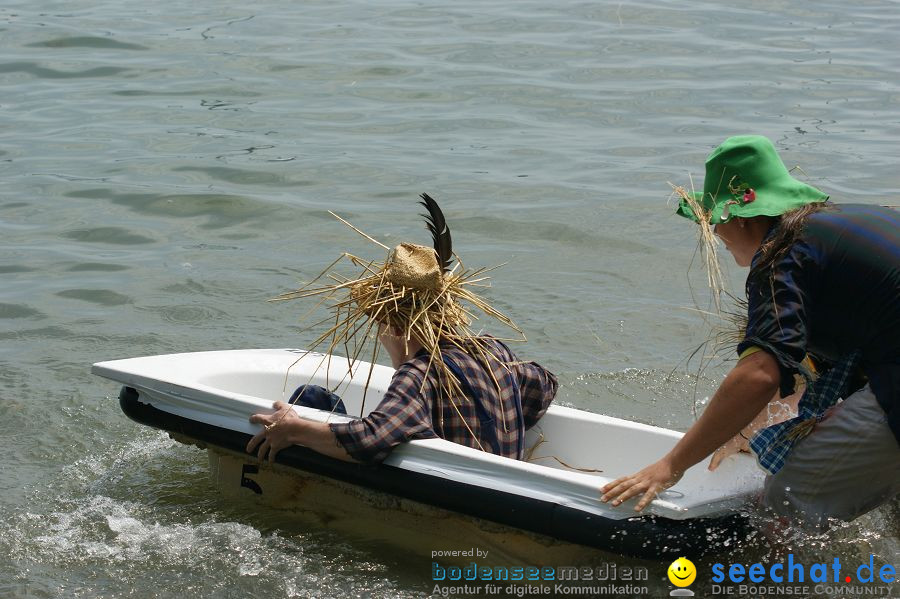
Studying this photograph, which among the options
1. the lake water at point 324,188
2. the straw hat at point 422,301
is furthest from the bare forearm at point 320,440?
the lake water at point 324,188

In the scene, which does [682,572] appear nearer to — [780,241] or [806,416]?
[806,416]

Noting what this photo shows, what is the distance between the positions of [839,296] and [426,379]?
4.94 feet

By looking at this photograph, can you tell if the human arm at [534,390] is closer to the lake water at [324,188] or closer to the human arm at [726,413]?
the lake water at [324,188]

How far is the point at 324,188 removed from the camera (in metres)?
9.87

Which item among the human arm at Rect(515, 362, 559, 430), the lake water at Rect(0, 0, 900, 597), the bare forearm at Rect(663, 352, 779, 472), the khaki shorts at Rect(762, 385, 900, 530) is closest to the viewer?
the bare forearm at Rect(663, 352, 779, 472)

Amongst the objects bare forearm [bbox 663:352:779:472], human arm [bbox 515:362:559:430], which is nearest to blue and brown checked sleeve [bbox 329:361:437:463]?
human arm [bbox 515:362:559:430]

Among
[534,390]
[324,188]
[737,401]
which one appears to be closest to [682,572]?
[737,401]

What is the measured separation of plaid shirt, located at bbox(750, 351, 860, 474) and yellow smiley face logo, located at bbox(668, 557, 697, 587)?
43 cm

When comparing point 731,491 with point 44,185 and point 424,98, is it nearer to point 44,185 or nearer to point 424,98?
point 44,185

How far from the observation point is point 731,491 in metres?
4.06

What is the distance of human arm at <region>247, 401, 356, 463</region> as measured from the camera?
4.46 metres

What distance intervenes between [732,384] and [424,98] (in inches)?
364

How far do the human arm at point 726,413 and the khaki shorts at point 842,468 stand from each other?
1.04 ft

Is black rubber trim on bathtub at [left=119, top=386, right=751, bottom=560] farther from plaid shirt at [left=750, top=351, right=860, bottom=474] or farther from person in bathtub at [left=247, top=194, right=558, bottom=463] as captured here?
plaid shirt at [left=750, top=351, right=860, bottom=474]
